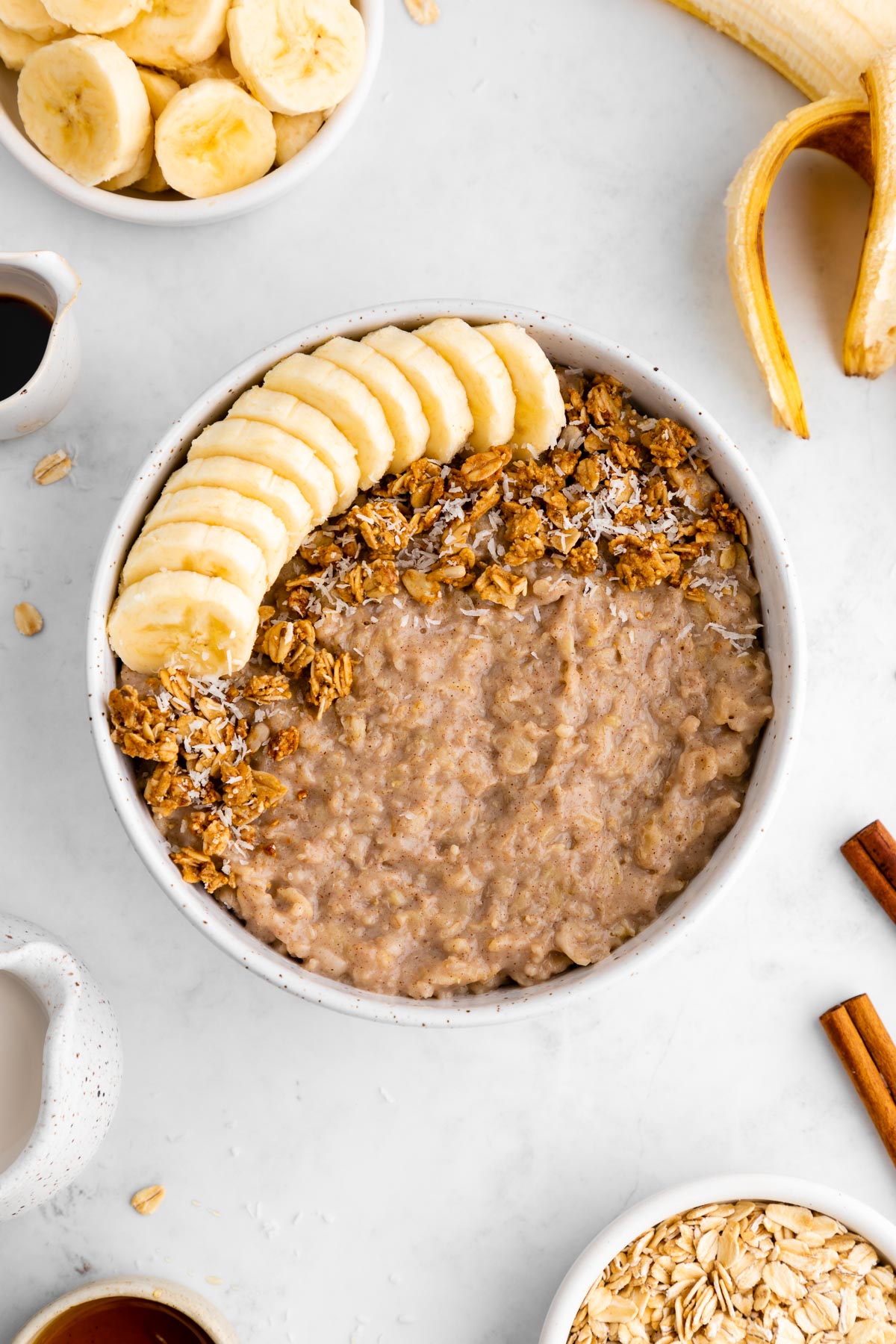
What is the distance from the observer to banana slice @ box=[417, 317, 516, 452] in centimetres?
193

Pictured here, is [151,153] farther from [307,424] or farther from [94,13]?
[307,424]

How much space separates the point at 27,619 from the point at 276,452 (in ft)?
2.27

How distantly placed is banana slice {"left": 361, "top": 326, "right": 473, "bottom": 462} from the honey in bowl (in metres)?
1.60

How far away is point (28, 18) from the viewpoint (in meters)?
2.13

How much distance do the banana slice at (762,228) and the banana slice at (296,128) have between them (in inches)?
30.2

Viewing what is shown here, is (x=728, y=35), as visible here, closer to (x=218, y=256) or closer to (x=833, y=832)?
(x=218, y=256)

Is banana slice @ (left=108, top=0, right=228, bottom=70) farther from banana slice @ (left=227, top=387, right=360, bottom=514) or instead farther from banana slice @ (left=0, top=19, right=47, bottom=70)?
banana slice @ (left=227, top=387, right=360, bottom=514)

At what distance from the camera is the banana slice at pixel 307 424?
189cm

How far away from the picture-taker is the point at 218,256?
231 cm

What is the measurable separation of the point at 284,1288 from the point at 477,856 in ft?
3.19

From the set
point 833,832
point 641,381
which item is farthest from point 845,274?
point 833,832

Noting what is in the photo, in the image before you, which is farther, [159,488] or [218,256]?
[218,256]

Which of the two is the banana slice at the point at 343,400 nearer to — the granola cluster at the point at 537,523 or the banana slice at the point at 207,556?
the granola cluster at the point at 537,523

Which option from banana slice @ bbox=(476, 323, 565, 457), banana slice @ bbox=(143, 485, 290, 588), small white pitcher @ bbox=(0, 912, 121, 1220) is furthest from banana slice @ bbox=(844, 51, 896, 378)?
small white pitcher @ bbox=(0, 912, 121, 1220)
